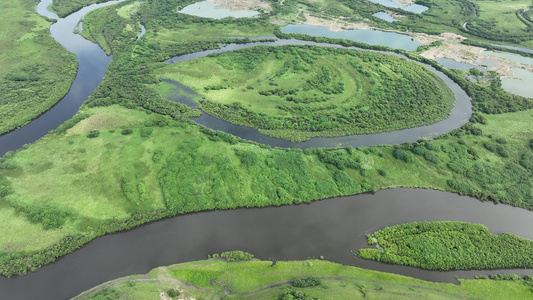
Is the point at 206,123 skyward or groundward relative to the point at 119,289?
skyward

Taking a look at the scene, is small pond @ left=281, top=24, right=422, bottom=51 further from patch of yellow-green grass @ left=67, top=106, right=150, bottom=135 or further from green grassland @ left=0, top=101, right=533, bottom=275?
patch of yellow-green grass @ left=67, top=106, right=150, bottom=135

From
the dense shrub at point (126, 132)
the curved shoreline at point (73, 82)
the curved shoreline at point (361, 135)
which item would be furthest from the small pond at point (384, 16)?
the dense shrub at point (126, 132)

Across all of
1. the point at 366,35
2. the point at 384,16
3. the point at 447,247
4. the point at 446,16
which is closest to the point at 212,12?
the point at 366,35

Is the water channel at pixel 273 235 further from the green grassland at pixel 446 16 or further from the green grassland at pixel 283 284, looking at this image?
the green grassland at pixel 446 16

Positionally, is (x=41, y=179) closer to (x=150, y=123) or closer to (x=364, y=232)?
(x=150, y=123)

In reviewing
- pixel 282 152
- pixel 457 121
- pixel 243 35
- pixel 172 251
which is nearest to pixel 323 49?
pixel 243 35

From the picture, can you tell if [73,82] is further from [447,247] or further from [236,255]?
[447,247]
